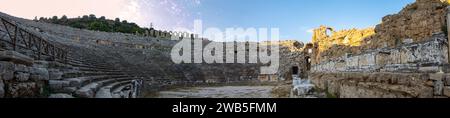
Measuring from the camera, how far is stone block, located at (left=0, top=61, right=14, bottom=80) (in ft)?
13.4

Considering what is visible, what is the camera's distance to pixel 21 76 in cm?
459

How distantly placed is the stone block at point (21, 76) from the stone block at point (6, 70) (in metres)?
0.12

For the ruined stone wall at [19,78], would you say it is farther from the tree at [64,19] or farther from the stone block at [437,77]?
the tree at [64,19]

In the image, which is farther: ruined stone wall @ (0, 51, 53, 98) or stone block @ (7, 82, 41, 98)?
stone block @ (7, 82, 41, 98)

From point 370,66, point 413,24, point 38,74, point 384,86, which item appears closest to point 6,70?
point 38,74

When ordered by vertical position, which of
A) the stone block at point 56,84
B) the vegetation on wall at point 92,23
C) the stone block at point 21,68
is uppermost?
the vegetation on wall at point 92,23

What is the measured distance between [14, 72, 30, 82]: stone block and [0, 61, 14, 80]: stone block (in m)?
0.12

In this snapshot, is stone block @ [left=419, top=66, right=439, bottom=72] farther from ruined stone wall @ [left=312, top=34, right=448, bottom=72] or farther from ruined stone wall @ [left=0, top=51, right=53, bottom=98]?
ruined stone wall @ [left=0, top=51, right=53, bottom=98]

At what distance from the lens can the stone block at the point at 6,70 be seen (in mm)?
4084

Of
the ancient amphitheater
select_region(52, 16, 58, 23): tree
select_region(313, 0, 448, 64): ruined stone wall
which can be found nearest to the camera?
the ancient amphitheater

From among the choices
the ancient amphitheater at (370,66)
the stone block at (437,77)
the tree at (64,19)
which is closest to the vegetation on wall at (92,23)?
the tree at (64,19)

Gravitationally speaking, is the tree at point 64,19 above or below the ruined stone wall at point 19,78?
above

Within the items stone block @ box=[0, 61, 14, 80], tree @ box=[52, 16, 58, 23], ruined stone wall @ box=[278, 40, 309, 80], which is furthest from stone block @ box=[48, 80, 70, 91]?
tree @ box=[52, 16, 58, 23]
